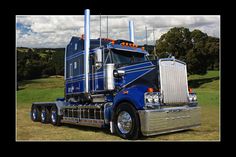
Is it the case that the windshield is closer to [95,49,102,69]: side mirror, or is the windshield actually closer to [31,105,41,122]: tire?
[95,49,102,69]: side mirror

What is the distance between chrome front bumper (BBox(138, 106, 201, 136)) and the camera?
9.14 m

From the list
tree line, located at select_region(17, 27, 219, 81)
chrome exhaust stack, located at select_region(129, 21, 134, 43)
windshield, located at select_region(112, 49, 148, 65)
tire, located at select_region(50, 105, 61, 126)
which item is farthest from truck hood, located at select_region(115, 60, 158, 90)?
tree line, located at select_region(17, 27, 219, 81)

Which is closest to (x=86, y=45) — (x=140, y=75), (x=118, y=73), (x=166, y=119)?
(x=118, y=73)

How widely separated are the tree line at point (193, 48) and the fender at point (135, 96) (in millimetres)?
18905

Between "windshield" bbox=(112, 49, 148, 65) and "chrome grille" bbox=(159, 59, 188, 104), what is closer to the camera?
"chrome grille" bbox=(159, 59, 188, 104)

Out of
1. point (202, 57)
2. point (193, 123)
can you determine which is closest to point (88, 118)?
point (193, 123)

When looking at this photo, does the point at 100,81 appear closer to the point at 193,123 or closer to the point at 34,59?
the point at 193,123

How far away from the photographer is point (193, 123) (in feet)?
35.8

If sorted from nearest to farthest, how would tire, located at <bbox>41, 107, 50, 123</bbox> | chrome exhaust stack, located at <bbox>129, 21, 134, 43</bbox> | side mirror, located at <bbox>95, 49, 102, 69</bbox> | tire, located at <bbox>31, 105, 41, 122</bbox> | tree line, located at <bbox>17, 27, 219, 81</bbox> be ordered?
side mirror, located at <bbox>95, 49, 102, 69</bbox>
chrome exhaust stack, located at <bbox>129, 21, 134, 43</bbox>
tire, located at <bbox>41, 107, 50, 123</bbox>
tire, located at <bbox>31, 105, 41, 122</bbox>
tree line, located at <bbox>17, 27, 219, 81</bbox>

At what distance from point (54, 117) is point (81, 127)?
175 centimetres

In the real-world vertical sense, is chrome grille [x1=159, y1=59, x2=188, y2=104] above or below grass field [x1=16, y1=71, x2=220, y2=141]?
above

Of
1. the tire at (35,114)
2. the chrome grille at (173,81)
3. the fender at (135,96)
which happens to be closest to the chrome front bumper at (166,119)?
the fender at (135,96)

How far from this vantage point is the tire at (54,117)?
1473 centimetres

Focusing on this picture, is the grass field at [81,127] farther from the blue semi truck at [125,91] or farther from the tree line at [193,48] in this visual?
the tree line at [193,48]
